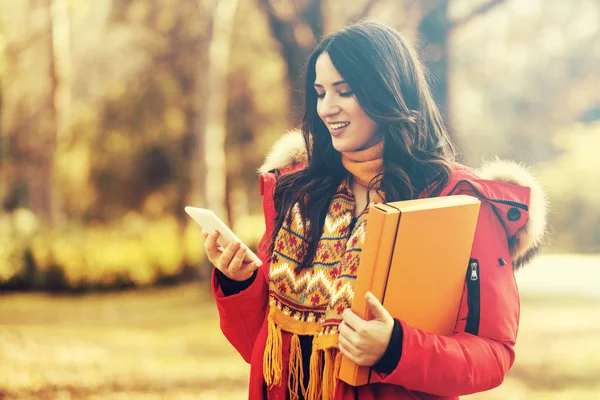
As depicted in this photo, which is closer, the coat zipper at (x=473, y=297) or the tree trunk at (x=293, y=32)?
the coat zipper at (x=473, y=297)

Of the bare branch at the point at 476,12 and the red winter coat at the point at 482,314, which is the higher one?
the bare branch at the point at 476,12

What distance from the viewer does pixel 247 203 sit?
11.3 meters

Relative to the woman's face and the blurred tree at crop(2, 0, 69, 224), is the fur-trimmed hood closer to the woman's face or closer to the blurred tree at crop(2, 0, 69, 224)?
the woman's face

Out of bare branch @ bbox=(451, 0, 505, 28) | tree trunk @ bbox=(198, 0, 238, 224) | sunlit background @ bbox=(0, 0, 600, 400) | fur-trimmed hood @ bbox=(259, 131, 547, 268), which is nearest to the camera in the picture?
fur-trimmed hood @ bbox=(259, 131, 547, 268)

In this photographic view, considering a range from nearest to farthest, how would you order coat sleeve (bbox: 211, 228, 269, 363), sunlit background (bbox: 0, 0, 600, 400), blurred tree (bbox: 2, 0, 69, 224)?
1. coat sleeve (bbox: 211, 228, 269, 363)
2. sunlit background (bbox: 0, 0, 600, 400)
3. blurred tree (bbox: 2, 0, 69, 224)

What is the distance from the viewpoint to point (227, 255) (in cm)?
129

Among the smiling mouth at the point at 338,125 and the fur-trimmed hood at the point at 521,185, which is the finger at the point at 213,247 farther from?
the fur-trimmed hood at the point at 521,185

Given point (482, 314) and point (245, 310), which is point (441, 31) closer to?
point (245, 310)

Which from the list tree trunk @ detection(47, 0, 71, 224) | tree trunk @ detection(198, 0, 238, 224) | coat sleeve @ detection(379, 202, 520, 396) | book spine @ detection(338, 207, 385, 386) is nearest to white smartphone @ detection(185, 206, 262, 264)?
book spine @ detection(338, 207, 385, 386)

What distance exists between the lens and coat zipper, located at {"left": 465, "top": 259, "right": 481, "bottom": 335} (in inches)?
47.1

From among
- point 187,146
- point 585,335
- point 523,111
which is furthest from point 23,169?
point 585,335

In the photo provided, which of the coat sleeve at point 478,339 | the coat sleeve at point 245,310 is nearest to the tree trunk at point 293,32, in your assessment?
the coat sleeve at point 245,310

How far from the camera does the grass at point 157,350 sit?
4.98m

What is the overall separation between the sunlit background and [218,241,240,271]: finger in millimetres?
5615
